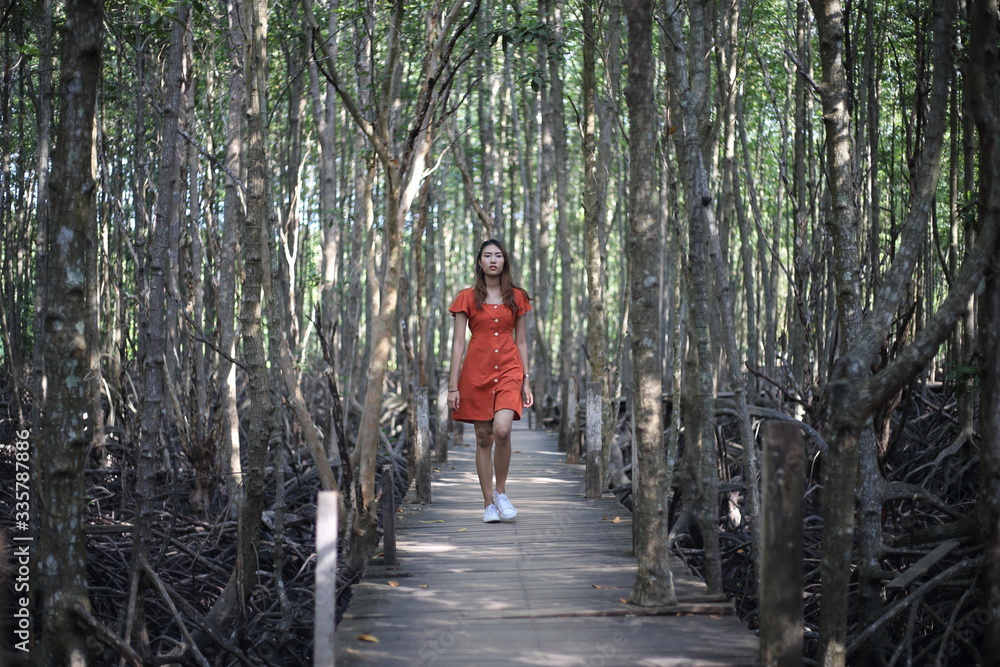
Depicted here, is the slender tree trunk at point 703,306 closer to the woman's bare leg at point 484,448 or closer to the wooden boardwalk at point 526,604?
the wooden boardwalk at point 526,604

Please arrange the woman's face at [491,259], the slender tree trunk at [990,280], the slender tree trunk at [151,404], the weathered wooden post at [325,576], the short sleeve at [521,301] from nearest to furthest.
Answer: the weathered wooden post at [325,576] < the slender tree trunk at [990,280] < the slender tree trunk at [151,404] < the woman's face at [491,259] < the short sleeve at [521,301]

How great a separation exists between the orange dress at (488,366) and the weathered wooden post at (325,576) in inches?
94.1

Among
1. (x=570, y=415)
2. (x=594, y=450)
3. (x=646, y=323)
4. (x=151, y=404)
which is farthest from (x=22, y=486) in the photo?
(x=570, y=415)

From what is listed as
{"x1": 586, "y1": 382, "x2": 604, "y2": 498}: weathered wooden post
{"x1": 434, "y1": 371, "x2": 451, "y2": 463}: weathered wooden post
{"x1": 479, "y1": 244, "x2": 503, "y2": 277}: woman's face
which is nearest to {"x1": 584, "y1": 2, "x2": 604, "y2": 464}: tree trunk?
{"x1": 586, "y1": 382, "x2": 604, "y2": 498}: weathered wooden post

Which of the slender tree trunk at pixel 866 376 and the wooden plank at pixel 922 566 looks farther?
the wooden plank at pixel 922 566

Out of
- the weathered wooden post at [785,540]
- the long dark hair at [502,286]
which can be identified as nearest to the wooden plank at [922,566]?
the weathered wooden post at [785,540]

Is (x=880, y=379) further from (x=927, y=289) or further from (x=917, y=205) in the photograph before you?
(x=927, y=289)

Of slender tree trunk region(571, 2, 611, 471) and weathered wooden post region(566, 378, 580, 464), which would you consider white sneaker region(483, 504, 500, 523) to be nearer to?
slender tree trunk region(571, 2, 611, 471)

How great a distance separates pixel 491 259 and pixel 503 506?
4.83 ft

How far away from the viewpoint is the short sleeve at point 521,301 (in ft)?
16.3

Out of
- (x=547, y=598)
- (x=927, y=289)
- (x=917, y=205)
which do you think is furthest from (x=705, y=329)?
(x=927, y=289)

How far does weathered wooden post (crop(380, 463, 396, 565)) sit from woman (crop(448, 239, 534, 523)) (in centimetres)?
74

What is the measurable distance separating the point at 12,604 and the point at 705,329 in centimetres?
336

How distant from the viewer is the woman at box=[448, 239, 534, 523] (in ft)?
15.7
